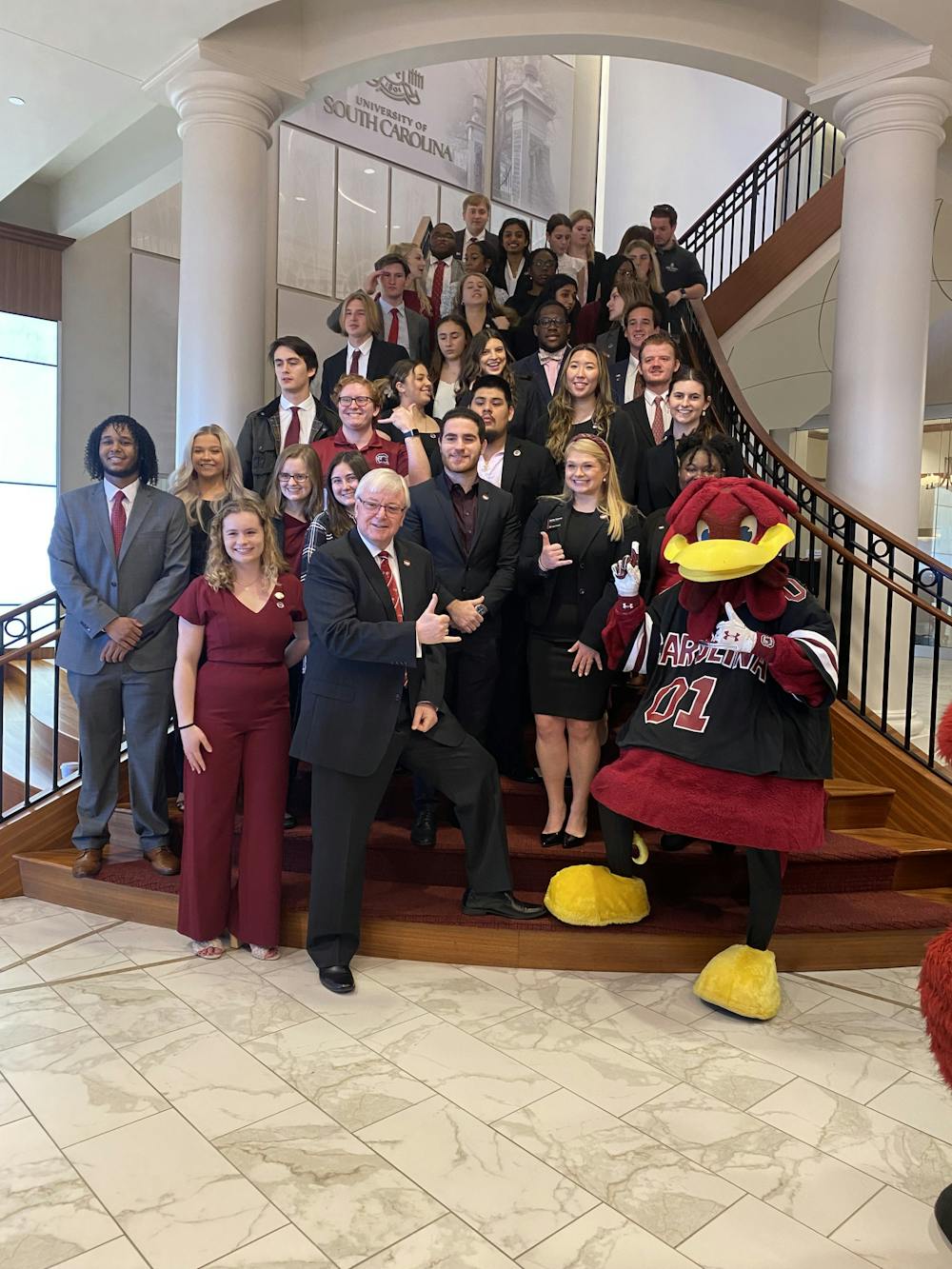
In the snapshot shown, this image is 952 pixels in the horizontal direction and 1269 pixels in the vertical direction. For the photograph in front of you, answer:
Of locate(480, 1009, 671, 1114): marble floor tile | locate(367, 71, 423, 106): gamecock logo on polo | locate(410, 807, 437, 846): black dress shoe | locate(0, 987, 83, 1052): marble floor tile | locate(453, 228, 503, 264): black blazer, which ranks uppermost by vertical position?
locate(367, 71, 423, 106): gamecock logo on polo

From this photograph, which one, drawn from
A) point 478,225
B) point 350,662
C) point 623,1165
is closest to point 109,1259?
point 623,1165

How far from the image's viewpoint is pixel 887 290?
17.0ft

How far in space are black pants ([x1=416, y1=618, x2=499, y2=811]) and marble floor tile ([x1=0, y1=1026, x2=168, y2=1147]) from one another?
4.58 ft

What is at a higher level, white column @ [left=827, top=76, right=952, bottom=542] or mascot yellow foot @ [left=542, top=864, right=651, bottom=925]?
white column @ [left=827, top=76, right=952, bottom=542]

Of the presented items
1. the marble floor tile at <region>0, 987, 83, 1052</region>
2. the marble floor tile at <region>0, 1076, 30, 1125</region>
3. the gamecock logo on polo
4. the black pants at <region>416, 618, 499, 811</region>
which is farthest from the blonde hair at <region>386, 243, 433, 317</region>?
the gamecock logo on polo

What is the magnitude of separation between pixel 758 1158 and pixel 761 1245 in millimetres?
313

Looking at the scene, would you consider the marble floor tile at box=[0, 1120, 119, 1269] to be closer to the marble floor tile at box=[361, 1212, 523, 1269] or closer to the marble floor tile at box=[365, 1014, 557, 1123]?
the marble floor tile at box=[361, 1212, 523, 1269]

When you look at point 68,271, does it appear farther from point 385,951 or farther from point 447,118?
point 385,951

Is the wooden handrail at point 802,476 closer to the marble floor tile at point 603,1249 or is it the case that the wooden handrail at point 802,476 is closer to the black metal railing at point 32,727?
the marble floor tile at point 603,1249

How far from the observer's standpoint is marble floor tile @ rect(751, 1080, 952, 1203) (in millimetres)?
2225

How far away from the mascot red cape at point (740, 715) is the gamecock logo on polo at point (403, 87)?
30.4 ft

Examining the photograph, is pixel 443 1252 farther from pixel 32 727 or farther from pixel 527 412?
pixel 32 727

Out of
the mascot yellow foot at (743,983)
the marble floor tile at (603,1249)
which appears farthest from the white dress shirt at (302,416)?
the marble floor tile at (603,1249)

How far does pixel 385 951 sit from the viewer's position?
3396mm
